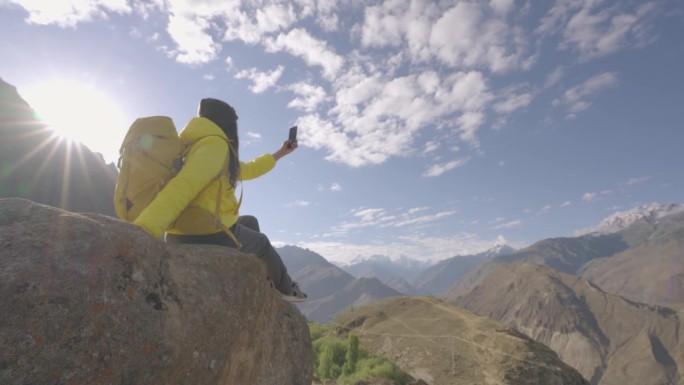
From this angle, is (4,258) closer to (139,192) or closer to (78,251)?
(78,251)

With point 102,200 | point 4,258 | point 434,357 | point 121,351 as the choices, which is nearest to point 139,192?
point 4,258

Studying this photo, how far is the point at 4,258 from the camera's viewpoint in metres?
2.55

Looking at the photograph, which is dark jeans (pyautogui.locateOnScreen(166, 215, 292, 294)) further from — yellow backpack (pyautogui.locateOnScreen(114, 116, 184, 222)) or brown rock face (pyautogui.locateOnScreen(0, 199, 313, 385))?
yellow backpack (pyautogui.locateOnScreen(114, 116, 184, 222))

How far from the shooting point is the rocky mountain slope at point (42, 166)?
266ft

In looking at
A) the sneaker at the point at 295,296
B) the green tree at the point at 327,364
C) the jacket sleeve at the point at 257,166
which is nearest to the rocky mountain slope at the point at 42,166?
the green tree at the point at 327,364

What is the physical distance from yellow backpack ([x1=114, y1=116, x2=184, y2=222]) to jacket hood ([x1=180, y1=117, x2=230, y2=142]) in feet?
0.70

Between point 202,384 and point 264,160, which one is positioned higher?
point 264,160

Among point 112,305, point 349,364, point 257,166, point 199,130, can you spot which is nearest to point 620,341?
point 349,364

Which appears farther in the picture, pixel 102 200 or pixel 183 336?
pixel 102 200

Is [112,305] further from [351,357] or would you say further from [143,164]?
[351,357]

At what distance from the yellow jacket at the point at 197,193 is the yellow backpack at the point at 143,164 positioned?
212 millimetres

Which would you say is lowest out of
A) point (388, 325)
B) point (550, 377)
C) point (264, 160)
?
point (550, 377)

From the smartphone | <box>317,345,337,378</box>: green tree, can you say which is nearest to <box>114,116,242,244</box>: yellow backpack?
the smartphone

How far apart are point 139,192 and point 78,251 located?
981 mm
